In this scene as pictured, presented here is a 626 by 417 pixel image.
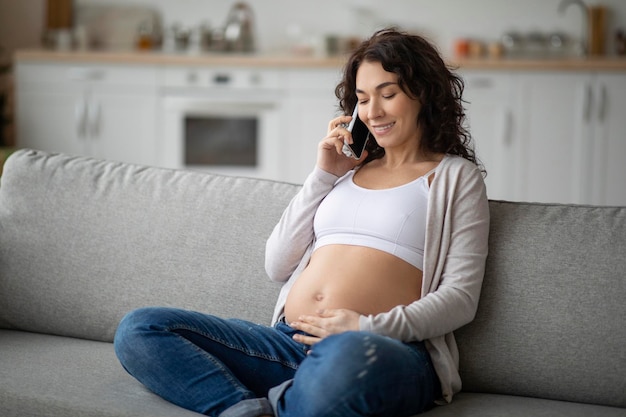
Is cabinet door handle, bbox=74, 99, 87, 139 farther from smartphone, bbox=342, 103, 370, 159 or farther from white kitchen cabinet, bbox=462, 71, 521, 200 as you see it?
smartphone, bbox=342, 103, 370, 159

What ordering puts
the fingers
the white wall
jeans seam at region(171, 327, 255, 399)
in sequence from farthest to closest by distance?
the white wall, the fingers, jeans seam at region(171, 327, 255, 399)

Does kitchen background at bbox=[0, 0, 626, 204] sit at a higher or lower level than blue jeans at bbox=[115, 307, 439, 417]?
higher

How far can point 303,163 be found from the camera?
524 centimetres

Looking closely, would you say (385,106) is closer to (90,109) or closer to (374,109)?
(374,109)

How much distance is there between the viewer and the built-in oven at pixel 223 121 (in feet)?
17.0

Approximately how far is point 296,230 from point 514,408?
599 millimetres

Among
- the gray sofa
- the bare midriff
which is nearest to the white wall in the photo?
the gray sofa

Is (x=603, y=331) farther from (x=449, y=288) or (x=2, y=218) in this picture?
(x=2, y=218)

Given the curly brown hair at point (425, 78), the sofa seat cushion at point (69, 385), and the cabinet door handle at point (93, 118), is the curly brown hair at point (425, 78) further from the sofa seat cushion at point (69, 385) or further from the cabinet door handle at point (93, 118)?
the cabinet door handle at point (93, 118)

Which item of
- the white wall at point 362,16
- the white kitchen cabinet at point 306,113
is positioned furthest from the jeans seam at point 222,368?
the white wall at point 362,16

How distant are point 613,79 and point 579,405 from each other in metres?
3.49

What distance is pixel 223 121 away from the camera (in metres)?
5.35

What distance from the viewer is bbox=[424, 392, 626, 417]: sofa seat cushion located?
5.72 ft

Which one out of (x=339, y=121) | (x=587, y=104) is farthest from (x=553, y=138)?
(x=339, y=121)
